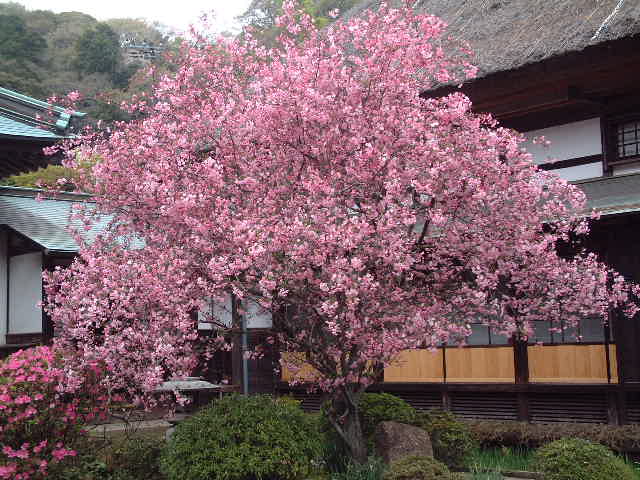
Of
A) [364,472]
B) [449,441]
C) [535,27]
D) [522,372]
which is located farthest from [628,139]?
[364,472]

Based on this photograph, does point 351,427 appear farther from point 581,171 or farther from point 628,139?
point 628,139

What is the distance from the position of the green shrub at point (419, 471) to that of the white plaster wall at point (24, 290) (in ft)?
34.1

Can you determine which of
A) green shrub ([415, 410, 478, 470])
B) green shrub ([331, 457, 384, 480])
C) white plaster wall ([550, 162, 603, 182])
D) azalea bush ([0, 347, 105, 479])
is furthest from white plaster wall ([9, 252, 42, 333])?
white plaster wall ([550, 162, 603, 182])

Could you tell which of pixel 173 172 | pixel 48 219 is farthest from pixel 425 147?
pixel 48 219

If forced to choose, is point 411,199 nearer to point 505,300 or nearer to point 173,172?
point 505,300

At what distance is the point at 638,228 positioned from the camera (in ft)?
38.1

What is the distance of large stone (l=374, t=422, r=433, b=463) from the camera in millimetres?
8719

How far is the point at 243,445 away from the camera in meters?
7.59

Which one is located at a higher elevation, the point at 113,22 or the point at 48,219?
the point at 113,22

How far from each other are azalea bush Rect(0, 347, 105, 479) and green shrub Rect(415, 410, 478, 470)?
4377 millimetres

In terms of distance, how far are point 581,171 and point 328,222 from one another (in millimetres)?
7372

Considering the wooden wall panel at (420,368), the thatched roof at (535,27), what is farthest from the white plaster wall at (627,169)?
the wooden wall panel at (420,368)

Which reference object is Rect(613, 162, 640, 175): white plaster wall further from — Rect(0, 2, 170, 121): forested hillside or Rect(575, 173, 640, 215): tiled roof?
Rect(0, 2, 170, 121): forested hillside

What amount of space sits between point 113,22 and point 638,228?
7025cm
